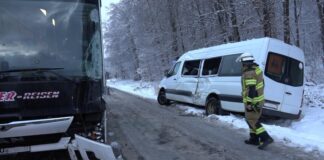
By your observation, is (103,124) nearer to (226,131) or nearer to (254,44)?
(226,131)

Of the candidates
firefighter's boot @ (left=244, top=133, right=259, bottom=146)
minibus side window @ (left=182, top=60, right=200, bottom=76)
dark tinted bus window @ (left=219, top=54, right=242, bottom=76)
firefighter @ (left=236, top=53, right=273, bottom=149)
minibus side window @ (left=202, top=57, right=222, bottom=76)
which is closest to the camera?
firefighter @ (left=236, top=53, right=273, bottom=149)

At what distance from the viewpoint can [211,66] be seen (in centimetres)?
1429

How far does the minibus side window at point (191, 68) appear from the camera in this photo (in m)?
15.4

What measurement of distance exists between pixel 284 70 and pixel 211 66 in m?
3.03

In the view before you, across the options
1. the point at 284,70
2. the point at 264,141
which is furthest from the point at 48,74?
the point at 284,70

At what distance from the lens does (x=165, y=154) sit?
827 cm

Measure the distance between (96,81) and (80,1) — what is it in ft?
4.35

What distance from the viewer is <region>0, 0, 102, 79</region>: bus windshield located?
638 cm

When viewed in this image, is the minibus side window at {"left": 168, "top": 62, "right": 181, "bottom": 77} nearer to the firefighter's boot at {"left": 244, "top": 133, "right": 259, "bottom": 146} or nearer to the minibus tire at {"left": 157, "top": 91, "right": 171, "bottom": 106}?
the minibus tire at {"left": 157, "top": 91, "right": 171, "bottom": 106}

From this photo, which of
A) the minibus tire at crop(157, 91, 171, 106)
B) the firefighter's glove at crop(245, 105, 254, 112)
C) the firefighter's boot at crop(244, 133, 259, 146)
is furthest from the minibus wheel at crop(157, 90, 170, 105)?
the firefighter's glove at crop(245, 105, 254, 112)

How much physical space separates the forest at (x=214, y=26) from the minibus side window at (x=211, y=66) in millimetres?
3502

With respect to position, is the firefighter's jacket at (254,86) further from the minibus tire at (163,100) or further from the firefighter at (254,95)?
the minibus tire at (163,100)

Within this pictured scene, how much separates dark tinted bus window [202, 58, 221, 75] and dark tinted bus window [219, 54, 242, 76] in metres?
0.42

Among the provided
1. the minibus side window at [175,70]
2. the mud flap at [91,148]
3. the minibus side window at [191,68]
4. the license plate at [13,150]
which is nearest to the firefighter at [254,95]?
the mud flap at [91,148]
